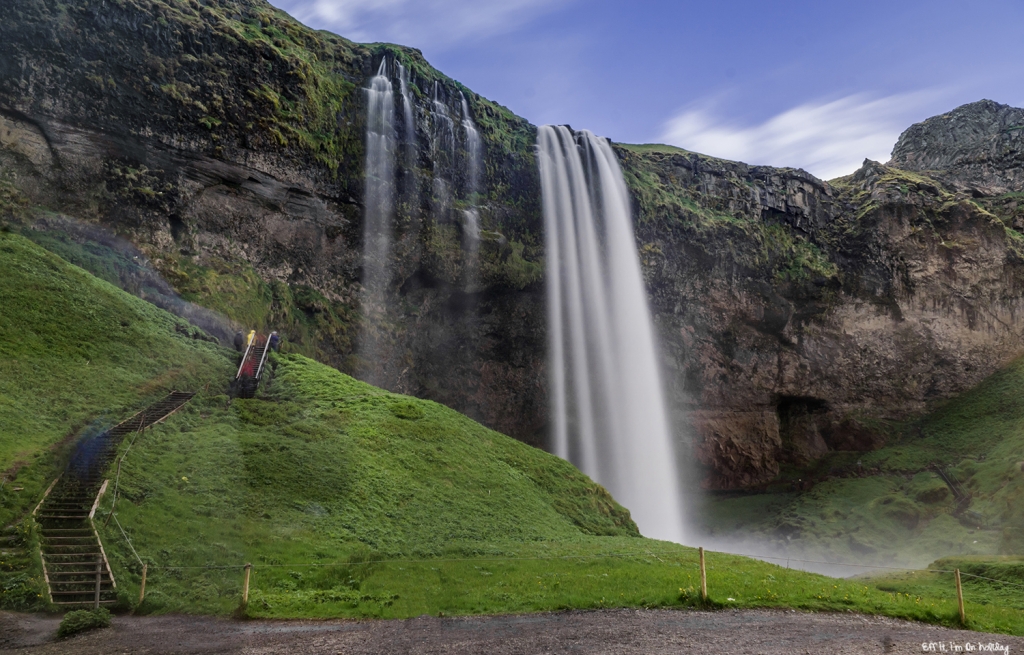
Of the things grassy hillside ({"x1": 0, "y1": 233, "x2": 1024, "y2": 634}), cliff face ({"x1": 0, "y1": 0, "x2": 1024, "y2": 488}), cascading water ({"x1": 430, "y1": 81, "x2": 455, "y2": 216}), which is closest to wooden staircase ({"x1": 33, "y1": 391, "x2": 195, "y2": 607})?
grassy hillside ({"x1": 0, "y1": 233, "x2": 1024, "y2": 634})

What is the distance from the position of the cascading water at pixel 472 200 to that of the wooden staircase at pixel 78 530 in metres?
30.7

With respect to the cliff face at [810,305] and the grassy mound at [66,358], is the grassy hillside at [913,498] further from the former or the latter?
the grassy mound at [66,358]

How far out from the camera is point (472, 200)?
49.9 m

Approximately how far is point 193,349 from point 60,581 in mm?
17483

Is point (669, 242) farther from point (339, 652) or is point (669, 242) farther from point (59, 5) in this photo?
point (339, 652)

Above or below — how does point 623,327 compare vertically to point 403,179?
below

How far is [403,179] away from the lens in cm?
4634

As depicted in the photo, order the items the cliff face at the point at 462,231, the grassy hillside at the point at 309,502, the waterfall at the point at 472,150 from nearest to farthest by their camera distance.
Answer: the grassy hillside at the point at 309,502, the cliff face at the point at 462,231, the waterfall at the point at 472,150

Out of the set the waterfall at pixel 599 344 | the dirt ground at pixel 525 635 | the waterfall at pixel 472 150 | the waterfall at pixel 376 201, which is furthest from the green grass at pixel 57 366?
the waterfall at pixel 599 344

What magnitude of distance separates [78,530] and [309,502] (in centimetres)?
679

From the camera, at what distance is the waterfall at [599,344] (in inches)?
2013

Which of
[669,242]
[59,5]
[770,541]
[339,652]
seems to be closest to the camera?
[339,652]

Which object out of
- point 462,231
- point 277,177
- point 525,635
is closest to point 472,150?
point 462,231

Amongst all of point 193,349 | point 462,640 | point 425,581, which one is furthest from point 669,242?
point 462,640
